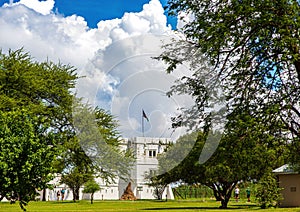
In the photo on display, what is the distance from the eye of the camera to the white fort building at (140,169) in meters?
51.3

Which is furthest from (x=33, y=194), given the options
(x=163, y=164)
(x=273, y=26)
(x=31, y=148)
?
(x=163, y=164)

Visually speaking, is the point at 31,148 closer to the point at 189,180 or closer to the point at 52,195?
the point at 189,180

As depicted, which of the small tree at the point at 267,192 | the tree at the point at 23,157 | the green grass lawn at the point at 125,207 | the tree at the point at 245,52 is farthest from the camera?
the small tree at the point at 267,192

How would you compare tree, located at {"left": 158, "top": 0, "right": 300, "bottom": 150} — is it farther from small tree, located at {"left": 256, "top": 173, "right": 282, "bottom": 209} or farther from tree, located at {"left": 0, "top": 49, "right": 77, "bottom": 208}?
small tree, located at {"left": 256, "top": 173, "right": 282, "bottom": 209}

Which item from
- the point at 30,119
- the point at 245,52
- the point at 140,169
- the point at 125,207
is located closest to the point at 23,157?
the point at 30,119

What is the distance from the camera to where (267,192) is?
104 feet

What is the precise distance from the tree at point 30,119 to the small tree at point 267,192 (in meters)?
13.1

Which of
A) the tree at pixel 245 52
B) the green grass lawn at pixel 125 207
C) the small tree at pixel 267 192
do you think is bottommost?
the green grass lawn at pixel 125 207

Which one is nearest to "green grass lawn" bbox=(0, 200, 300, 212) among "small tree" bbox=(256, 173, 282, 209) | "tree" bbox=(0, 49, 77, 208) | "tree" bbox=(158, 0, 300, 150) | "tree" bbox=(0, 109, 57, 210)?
"small tree" bbox=(256, 173, 282, 209)

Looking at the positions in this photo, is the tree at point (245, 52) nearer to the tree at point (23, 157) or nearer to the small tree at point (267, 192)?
the tree at point (23, 157)

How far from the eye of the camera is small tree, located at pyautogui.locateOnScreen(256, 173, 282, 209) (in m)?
31.5

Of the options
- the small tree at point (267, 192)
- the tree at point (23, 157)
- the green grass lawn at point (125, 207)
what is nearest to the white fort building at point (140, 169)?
the green grass lawn at point (125, 207)

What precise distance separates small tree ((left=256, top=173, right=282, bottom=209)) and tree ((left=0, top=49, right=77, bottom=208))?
1313cm

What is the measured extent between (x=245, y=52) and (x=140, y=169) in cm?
4364
